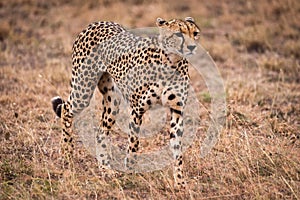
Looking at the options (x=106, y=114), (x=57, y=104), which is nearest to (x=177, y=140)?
(x=106, y=114)

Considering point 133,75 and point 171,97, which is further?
point 133,75

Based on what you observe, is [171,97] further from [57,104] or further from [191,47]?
[57,104]

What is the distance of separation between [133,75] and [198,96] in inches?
99.1

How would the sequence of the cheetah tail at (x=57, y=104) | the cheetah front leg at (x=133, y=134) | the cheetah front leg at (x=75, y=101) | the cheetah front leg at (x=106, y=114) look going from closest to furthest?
the cheetah front leg at (x=133, y=134)
the cheetah front leg at (x=75, y=101)
the cheetah front leg at (x=106, y=114)
the cheetah tail at (x=57, y=104)

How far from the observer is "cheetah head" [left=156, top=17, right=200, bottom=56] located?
3666mm

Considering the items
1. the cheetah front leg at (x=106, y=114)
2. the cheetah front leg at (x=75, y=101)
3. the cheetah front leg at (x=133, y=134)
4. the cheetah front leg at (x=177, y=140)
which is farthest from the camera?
the cheetah front leg at (x=106, y=114)

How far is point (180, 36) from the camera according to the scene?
3.69 m

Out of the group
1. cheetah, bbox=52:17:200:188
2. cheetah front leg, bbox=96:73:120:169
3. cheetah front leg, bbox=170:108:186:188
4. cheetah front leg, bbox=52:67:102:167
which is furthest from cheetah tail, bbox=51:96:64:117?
cheetah front leg, bbox=170:108:186:188

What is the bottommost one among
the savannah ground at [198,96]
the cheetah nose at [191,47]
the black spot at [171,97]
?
the savannah ground at [198,96]

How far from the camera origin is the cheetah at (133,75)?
387 cm

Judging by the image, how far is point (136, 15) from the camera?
→ 1028cm

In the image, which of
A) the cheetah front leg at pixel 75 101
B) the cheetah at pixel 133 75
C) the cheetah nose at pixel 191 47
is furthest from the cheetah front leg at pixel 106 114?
the cheetah nose at pixel 191 47

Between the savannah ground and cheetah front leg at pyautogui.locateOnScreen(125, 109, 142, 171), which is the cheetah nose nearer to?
cheetah front leg at pyautogui.locateOnScreen(125, 109, 142, 171)

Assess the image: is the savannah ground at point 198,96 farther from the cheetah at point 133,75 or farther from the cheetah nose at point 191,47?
the cheetah nose at point 191,47
